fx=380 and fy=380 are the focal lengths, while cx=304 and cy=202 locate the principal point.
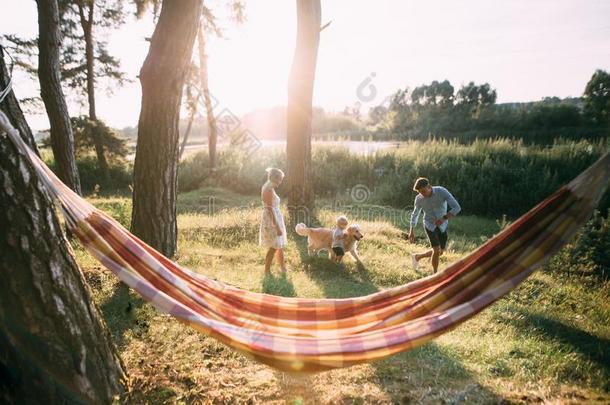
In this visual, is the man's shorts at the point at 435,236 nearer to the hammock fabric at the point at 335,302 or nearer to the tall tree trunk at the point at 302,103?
the hammock fabric at the point at 335,302

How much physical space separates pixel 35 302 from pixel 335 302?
2.01m

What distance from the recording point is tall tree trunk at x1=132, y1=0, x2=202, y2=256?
15.2ft

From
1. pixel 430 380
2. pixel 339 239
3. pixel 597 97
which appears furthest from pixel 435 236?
pixel 597 97

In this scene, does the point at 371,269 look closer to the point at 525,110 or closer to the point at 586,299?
the point at 586,299

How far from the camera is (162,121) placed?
188 inches

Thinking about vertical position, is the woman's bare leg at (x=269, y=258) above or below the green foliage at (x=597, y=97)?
below

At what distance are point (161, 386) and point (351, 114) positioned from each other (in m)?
47.0

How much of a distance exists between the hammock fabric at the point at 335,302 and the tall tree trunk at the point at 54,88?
498 centimetres

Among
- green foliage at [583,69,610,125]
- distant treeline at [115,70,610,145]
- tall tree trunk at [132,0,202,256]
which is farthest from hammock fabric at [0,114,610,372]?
green foliage at [583,69,610,125]

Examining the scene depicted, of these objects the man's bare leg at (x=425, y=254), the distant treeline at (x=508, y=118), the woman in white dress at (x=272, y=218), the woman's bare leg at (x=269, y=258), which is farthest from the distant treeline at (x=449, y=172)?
the distant treeline at (x=508, y=118)

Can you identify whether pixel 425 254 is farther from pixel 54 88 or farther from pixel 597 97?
pixel 597 97

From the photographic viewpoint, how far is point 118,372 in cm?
258

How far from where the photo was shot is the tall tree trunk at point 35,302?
2.08 m

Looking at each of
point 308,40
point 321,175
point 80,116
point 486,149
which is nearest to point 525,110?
point 486,149
